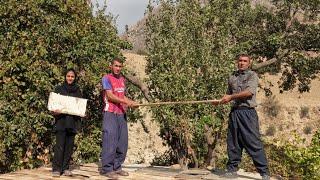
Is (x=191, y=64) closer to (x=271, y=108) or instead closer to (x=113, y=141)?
(x=113, y=141)

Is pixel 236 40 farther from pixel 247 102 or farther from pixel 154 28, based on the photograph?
pixel 247 102

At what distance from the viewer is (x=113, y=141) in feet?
26.0

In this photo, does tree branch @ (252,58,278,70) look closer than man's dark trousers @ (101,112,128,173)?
No

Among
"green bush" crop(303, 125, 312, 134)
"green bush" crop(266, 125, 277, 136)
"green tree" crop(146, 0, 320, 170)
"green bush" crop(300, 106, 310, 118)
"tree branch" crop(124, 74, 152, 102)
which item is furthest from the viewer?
"green bush" crop(300, 106, 310, 118)

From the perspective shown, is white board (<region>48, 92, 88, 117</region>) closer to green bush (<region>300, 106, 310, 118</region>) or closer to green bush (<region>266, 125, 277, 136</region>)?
green bush (<region>266, 125, 277, 136</region>)

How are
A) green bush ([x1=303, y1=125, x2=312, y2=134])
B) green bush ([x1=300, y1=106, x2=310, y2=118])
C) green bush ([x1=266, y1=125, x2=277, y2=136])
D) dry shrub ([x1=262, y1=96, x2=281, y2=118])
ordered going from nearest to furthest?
green bush ([x1=303, y1=125, x2=312, y2=134]) → green bush ([x1=266, y1=125, x2=277, y2=136]) → green bush ([x1=300, y1=106, x2=310, y2=118]) → dry shrub ([x1=262, y1=96, x2=281, y2=118])

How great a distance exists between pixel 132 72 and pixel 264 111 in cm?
3415

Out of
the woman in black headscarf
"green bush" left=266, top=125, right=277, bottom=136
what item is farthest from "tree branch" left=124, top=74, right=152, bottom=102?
"green bush" left=266, top=125, right=277, bottom=136

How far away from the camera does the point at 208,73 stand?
1156cm

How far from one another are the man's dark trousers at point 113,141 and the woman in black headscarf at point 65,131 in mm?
552

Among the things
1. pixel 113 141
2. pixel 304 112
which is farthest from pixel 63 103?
pixel 304 112

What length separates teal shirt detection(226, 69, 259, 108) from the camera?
7.68 meters

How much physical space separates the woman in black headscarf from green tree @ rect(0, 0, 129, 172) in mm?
1680

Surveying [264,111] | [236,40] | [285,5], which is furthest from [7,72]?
[264,111]
